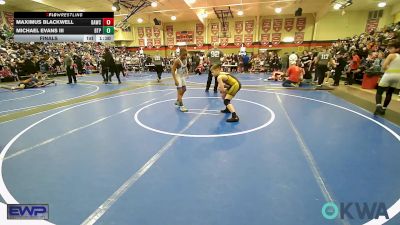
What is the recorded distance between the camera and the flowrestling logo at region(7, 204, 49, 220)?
6.68 feet

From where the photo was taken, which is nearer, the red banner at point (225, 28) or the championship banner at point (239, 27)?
the championship banner at point (239, 27)

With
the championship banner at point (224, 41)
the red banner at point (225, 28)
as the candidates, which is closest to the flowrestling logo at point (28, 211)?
the red banner at point (225, 28)

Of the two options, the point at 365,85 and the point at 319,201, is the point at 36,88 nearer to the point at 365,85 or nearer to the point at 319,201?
the point at 319,201

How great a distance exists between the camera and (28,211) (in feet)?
6.88

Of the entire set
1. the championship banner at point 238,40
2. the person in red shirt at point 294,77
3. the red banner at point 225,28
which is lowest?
the person in red shirt at point 294,77

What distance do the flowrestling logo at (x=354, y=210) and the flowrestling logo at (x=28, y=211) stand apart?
2.55 meters

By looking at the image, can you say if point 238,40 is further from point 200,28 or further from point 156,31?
point 156,31

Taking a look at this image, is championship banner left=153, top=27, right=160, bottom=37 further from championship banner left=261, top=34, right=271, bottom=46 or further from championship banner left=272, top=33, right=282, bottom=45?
championship banner left=272, top=33, right=282, bottom=45
